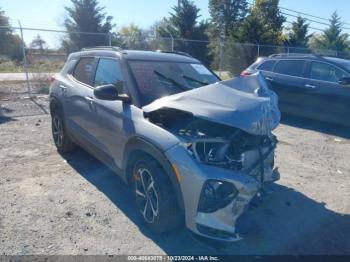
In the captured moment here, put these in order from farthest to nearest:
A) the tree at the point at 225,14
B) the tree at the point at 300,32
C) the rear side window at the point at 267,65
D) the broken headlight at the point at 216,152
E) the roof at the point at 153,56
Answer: the tree at the point at 225,14 → the tree at the point at 300,32 → the rear side window at the point at 267,65 → the roof at the point at 153,56 → the broken headlight at the point at 216,152

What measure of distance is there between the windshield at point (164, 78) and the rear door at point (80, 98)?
91cm

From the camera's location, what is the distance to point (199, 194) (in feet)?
9.53

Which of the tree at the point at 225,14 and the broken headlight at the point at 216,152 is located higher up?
the tree at the point at 225,14

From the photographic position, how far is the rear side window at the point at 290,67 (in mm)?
8585

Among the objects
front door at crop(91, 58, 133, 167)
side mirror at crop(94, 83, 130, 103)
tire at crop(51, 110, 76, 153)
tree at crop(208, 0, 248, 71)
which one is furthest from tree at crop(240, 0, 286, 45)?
side mirror at crop(94, 83, 130, 103)

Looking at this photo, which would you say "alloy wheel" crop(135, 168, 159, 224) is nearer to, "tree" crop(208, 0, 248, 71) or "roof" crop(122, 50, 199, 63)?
"roof" crop(122, 50, 199, 63)

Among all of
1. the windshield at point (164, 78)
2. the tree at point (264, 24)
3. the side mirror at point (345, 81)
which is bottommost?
the side mirror at point (345, 81)

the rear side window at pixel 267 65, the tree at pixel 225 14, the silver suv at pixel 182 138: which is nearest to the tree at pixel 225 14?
the tree at pixel 225 14

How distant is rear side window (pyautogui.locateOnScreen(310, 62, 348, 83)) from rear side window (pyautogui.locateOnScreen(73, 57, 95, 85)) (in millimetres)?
5747

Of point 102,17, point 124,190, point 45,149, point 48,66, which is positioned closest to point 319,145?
point 124,190

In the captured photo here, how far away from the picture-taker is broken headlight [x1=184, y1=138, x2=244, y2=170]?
3.04 metres

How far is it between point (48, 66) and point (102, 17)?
10.4 m

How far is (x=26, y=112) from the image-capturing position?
372 inches

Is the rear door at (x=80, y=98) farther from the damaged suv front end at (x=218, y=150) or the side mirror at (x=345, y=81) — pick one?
the side mirror at (x=345, y=81)
